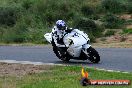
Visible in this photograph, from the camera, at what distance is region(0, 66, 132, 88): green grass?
13.7 metres

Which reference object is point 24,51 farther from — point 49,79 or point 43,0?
point 43,0

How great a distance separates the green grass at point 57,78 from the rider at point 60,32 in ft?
9.47

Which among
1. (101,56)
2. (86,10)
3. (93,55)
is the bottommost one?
(86,10)

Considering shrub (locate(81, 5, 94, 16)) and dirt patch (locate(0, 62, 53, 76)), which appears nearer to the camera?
dirt patch (locate(0, 62, 53, 76))

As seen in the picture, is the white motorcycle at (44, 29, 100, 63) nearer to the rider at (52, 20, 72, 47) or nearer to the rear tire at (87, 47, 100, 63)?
the rear tire at (87, 47, 100, 63)

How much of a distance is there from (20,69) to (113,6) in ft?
81.7

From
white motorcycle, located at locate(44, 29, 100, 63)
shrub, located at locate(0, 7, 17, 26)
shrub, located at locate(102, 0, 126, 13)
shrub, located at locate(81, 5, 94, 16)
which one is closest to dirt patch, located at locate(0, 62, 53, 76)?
white motorcycle, located at locate(44, 29, 100, 63)

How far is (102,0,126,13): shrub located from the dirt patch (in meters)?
22.8

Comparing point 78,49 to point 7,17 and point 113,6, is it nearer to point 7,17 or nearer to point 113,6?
point 113,6

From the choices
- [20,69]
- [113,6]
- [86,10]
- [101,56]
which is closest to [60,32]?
[101,56]

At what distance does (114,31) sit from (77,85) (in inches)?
831

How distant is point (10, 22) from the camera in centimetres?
4294

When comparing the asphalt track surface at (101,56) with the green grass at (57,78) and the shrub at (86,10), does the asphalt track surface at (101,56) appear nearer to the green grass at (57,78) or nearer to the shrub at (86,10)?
the green grass at (57,78)

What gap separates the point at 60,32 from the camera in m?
19.8
